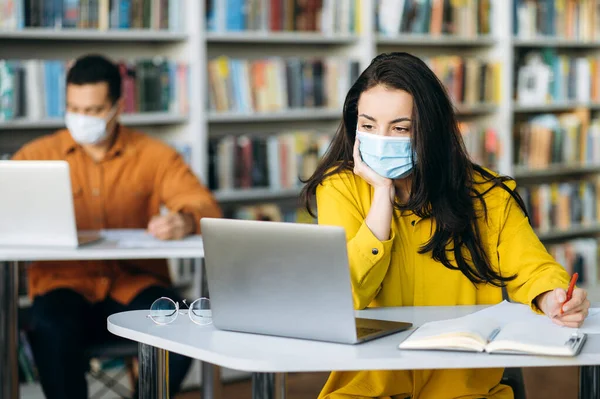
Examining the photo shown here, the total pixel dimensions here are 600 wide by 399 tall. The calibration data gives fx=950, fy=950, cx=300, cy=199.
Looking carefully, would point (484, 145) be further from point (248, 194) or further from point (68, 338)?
point (68, 338)

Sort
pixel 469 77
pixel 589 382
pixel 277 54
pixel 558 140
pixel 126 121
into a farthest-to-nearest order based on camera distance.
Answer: pixel 558 140 → pixel 469 77 → pixel 277 54 → pixel 126 121 → pixel 589 382

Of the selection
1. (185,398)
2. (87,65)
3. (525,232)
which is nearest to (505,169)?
(185,398)

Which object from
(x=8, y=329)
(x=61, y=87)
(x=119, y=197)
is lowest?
(x=8, y=329)

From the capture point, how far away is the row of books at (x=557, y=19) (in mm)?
5152

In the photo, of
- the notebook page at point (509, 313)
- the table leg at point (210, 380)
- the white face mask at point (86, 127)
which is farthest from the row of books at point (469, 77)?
the notebook page at point (509, 313)

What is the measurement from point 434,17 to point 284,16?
0.92m

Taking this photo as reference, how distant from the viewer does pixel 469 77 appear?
4.99 m

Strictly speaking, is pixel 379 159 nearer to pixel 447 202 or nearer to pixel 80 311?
pixel 447 202

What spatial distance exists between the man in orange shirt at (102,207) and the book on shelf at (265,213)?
87 cm

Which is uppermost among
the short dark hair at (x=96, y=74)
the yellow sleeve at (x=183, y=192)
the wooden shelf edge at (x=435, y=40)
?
the wooden shelf edge at (x=435, y=40)

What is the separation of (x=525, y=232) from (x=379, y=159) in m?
0.36

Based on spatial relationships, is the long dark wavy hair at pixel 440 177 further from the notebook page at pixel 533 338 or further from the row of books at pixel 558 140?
the row of books at pixel 558 140

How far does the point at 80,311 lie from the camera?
2980mm

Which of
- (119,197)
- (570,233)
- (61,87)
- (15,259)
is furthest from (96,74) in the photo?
(570,233)
